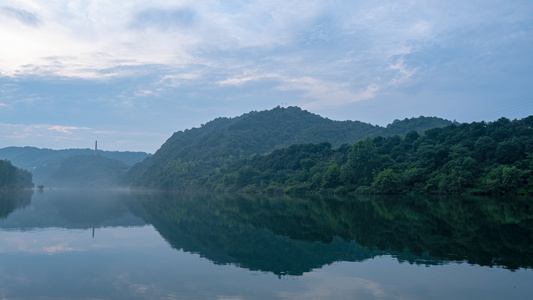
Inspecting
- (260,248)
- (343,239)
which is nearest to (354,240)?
(343,239)

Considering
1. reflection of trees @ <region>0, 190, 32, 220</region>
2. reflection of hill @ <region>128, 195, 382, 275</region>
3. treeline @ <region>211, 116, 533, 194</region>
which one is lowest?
reflection of trees @ <region>0, 190, 32, 220</region>

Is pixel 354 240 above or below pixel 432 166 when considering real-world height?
below

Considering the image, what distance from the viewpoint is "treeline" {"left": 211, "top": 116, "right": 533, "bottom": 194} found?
5656 cm

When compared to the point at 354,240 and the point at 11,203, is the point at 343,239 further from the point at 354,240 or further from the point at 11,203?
the point at 11,203

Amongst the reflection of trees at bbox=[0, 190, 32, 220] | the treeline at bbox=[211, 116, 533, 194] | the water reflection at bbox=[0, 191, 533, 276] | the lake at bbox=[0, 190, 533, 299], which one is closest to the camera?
the lake at bbox=[0, 190, 533, 299]

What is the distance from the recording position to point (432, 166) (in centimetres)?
6788

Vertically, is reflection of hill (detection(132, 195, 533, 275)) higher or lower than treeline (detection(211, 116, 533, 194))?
lower

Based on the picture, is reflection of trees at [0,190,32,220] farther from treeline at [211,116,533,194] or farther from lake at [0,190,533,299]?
treeline at [211,116,533,194]

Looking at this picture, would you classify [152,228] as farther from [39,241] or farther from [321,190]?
[321,190]

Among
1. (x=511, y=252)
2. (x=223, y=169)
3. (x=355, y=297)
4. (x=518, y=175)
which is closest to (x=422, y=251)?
(x=511, y=252)

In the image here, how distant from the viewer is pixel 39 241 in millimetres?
19234

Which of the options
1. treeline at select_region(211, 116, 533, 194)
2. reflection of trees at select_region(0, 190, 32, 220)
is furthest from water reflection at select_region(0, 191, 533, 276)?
treeline at select_region(211, 116, 533, 194)

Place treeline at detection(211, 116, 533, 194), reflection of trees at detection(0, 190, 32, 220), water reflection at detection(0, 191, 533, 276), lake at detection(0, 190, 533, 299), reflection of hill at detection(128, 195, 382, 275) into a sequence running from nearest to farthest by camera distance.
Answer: lake at detection(0, 190, 533, 299) < reflection of hill at detection(128, 195, 382, 275) < water reflection at detection(0, 191, 533, 276) < reflection of trees at detection(0, 190, 32, 220) < treeline at detection(211, 116, 533, 194)

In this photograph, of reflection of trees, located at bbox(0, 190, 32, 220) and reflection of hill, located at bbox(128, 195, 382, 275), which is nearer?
reflection of hill, located at bbox(128, 195, 382, 275)
